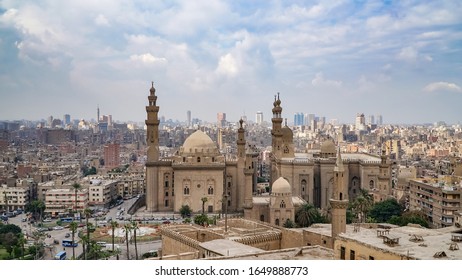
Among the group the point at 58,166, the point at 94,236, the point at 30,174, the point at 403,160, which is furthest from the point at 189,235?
the point at 403,160

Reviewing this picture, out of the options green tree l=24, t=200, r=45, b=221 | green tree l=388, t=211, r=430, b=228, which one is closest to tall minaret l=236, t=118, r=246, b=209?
green tree l=388, t=211, r=430, b=228

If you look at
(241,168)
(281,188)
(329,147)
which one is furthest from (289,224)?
(329,147)

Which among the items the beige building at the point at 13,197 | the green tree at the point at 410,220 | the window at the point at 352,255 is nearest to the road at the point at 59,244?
the beige building at the point at 13,197

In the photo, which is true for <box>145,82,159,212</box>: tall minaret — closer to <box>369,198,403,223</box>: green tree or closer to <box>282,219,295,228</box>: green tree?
<box>282,219,295,228</box>: green tree

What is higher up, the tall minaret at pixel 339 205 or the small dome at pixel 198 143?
the small dome at pixel 198 143

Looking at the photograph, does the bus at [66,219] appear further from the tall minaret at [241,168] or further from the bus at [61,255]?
the tall minaret at [241,168]
